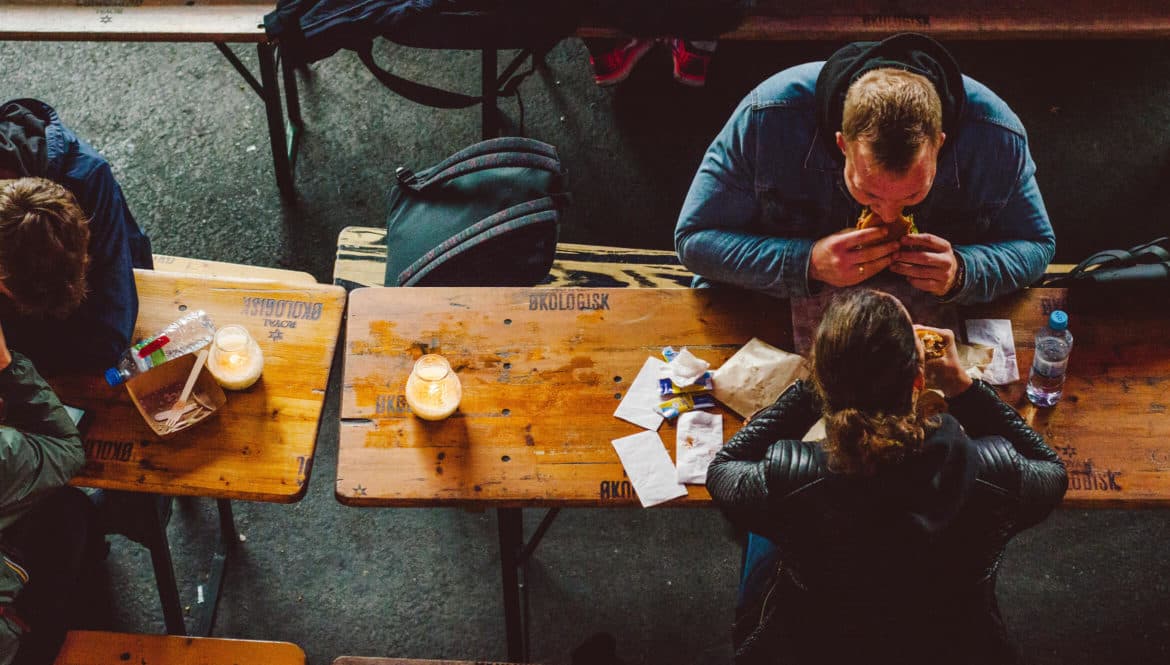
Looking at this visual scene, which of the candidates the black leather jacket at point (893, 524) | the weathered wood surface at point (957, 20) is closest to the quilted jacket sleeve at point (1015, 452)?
the black leather jacket at point (893, 524)

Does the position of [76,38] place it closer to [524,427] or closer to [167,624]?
[167,624]

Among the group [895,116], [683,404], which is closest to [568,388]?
[683,404]

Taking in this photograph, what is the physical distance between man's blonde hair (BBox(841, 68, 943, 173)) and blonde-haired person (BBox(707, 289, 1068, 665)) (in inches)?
16.2

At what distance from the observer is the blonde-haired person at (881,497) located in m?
1.99

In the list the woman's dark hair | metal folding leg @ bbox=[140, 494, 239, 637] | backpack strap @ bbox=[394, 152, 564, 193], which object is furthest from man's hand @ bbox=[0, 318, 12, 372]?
the woman's dark hair

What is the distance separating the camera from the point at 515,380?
2629 mm

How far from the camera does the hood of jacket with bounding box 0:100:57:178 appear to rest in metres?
2.57

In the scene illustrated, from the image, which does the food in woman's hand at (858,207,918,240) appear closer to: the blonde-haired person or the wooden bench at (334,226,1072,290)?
the blonde-haired person

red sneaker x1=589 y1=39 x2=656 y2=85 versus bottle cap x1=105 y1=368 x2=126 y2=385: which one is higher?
red sneaker x1=589 y1=39 x2=656 y2=85

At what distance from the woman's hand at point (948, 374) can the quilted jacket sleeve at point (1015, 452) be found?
23 millimetres

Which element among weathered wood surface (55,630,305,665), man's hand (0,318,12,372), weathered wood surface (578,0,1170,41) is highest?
weathered wood surface (578,0,1170,41)

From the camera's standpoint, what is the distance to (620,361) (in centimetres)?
267

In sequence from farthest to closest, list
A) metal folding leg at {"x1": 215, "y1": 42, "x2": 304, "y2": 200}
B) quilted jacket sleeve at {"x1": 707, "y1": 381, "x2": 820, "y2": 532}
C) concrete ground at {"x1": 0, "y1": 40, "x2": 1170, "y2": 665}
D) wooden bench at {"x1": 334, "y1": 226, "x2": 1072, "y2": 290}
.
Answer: metal folding leg at {"x1": 215, "y1": 42, "x2": 304, "y2": 200} < wooden bench at {"x1": 334, "y1": 226, "x2": 1072, "y2": 290} < concrete ground at {"x1": 0, "y1": 40, "x2": 1170, "y2": 665} < quilted jacket sleeve at {"x1": 707, "y1": 381, "x2": 820, "y2": 532}

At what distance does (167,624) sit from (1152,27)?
400 cm
